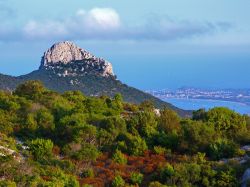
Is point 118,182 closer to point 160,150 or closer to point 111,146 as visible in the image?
point 160,150

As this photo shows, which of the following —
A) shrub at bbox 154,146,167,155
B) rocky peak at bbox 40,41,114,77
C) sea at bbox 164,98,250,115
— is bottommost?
shrub at bbox 154,146,167,155

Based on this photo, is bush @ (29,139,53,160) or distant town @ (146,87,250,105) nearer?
bush @ (29,139,53,160)

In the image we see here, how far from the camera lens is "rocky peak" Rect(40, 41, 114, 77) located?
10344 cm

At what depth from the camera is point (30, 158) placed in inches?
1030

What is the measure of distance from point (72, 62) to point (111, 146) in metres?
79.8

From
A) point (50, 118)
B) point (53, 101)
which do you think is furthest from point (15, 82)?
point (50, 118)

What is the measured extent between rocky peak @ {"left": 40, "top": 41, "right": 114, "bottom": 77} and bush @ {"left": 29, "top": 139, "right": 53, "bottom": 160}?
243 feet

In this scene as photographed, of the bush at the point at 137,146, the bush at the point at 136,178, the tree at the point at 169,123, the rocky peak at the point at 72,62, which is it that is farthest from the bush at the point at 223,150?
the rocky peak at the point at 72,62

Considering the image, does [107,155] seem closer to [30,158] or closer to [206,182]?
[30,158]

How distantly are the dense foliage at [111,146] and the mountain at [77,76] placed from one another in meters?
52.1

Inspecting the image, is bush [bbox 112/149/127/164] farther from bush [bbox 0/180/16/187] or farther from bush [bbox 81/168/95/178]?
bush [bbox 0/180/16/187]

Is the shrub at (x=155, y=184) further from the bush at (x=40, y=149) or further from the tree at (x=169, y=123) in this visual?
the tree at (x=169, y=123)

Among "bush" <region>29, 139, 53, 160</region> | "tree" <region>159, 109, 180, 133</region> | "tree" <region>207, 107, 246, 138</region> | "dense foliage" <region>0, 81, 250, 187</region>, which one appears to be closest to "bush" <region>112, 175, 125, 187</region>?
"dense foliage" <region>0, 81, 250, 187</region>

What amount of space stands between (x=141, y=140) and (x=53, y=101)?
1274 centimetres
